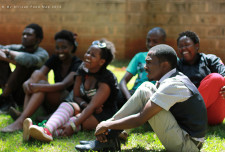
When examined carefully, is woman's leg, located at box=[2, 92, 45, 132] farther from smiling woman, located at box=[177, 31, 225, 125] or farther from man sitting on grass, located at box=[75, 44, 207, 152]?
smiling woman, located at box=[177, 31, 225, 125]

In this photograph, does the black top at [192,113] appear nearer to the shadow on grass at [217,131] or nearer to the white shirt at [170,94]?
the white shirt at [170,94]

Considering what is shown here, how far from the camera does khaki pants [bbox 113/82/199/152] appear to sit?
8.54 ft

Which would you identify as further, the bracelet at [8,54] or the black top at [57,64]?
the bracelet at [8,54]

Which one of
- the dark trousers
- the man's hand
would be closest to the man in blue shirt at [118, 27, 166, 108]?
the man's hand

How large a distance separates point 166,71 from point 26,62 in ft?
7.85

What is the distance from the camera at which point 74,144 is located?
3.26m

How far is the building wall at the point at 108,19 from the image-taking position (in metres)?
8.29

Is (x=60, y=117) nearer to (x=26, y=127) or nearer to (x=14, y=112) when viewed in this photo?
(x=26, y=127)

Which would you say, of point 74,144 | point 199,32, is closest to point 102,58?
point 74,144

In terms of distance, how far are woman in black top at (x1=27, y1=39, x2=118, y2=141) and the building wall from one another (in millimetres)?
4829

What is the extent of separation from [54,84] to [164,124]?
6.18ft

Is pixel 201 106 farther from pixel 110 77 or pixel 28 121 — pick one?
pixel 28 121

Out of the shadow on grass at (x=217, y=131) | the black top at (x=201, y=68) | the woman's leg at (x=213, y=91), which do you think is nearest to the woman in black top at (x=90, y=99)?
the black top at (x=201, y=68)

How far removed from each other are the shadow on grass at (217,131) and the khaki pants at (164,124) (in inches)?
34.3
